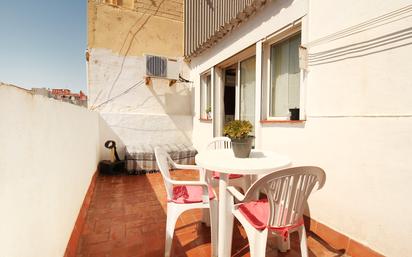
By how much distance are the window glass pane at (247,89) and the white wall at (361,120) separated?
3.49 ft

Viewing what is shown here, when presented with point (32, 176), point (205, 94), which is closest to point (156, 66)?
point (205, 94)

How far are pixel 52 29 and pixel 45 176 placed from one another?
6483 millimetres

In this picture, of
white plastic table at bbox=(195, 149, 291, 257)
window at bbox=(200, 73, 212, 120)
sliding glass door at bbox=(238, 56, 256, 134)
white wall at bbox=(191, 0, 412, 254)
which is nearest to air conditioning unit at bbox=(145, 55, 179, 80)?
window at bbox=(200, 73, 212, 120)

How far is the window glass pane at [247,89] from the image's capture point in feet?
10.9

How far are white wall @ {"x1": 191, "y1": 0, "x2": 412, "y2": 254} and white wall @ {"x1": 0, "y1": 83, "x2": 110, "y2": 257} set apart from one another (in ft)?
7.40

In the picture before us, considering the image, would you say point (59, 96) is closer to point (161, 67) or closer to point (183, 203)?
point (183, 203)

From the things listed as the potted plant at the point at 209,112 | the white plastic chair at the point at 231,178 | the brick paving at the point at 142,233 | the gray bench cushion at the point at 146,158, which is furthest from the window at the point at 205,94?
the brick paving at the point at 142,233

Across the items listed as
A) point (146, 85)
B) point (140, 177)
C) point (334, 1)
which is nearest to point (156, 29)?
point (146, 85)

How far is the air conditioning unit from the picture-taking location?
518 centimetres

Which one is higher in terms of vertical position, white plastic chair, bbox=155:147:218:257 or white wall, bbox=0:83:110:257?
white wall, bbox=0:83:110:257

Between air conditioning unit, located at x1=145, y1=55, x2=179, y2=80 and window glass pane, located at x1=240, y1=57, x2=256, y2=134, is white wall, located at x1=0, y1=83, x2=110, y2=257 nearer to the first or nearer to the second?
window glass pane, located at x1=240, y1=57, x2=256, y2=134

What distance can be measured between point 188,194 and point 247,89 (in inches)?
86.5

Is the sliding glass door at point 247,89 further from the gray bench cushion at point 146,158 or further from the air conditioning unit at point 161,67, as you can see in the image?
the air conditioning unit at point 161,67

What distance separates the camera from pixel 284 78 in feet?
8.71
